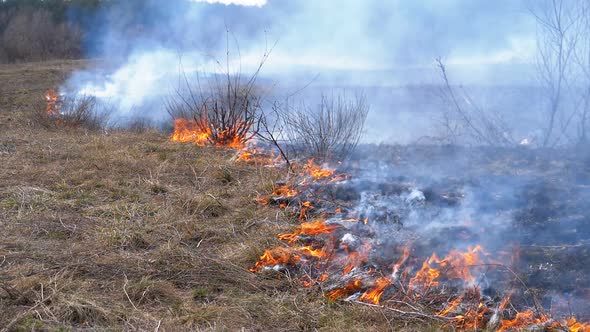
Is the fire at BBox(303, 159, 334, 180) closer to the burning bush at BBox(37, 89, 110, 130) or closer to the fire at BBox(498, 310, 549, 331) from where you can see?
the fire at BBox(498, 310, 549, 331)

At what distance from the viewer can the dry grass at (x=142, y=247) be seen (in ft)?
11.7

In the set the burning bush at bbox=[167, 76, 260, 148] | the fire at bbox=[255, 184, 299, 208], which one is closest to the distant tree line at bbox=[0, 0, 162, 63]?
the burning bush at bbox=[167, 76, 260, 148]

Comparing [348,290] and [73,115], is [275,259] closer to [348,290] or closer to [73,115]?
[348,290]

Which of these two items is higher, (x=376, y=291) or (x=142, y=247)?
(x=376, y=291)

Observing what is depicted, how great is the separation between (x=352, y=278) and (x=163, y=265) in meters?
1.53

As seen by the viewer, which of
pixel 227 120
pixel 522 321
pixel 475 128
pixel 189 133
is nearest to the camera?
pixel 522 321

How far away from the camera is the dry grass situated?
11.7 ft

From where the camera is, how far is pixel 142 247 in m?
4.84

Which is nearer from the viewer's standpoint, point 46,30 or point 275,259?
point 275,259

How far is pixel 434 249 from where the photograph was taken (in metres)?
4.41

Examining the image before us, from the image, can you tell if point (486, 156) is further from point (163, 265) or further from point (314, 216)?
point (163, 265)

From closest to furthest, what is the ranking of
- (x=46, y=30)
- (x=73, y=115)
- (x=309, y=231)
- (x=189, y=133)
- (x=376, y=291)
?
(x=376, y=291) → (x=309, y=231) → (x=189, y=133) → (x=73, y=115) → (x=46, y=30)

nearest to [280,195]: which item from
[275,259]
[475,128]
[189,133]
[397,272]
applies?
[275,259]

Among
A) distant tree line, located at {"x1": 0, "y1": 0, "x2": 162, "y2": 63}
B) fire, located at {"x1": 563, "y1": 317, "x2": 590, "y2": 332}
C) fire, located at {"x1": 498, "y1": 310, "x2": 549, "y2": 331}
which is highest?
distant tree line, located at {"x1": 0, "y1": 0, "x2": 162, "y2": 63}
